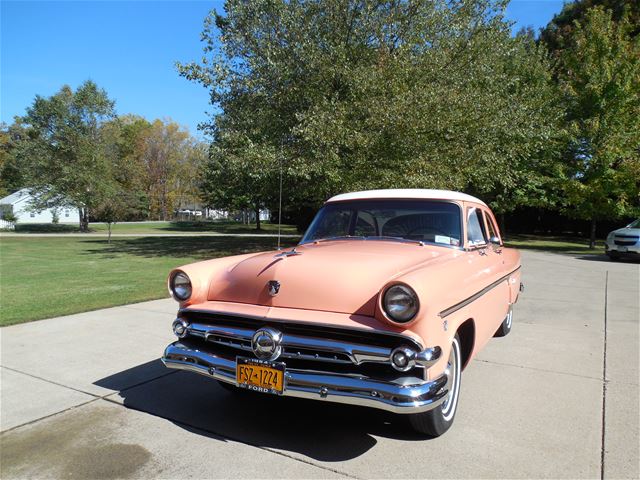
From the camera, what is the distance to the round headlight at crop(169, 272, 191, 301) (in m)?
3.57

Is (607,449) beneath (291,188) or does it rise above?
beneath

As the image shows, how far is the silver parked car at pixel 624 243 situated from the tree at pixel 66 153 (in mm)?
29467

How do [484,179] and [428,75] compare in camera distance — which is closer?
[428,75]

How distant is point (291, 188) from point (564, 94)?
14.6 metres

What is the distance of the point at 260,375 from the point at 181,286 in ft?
3.40

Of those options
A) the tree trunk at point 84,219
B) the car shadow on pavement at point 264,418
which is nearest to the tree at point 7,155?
the tree trunk at point 84,219

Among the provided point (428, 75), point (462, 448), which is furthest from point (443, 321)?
point (428, 75)

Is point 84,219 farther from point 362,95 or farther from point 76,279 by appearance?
point 362,95

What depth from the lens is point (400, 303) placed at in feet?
9.28

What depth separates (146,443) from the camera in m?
3.18

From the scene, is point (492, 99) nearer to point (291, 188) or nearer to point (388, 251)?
point (291, 188)

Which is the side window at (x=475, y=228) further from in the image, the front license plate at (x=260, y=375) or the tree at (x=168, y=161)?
the tree at (x=168, y=161)

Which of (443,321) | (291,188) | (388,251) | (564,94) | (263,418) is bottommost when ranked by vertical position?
(263,418)

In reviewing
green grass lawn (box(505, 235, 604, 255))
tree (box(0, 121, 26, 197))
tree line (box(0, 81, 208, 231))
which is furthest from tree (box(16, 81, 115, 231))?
green grass lawn (box(505, 235, 604, 255))
